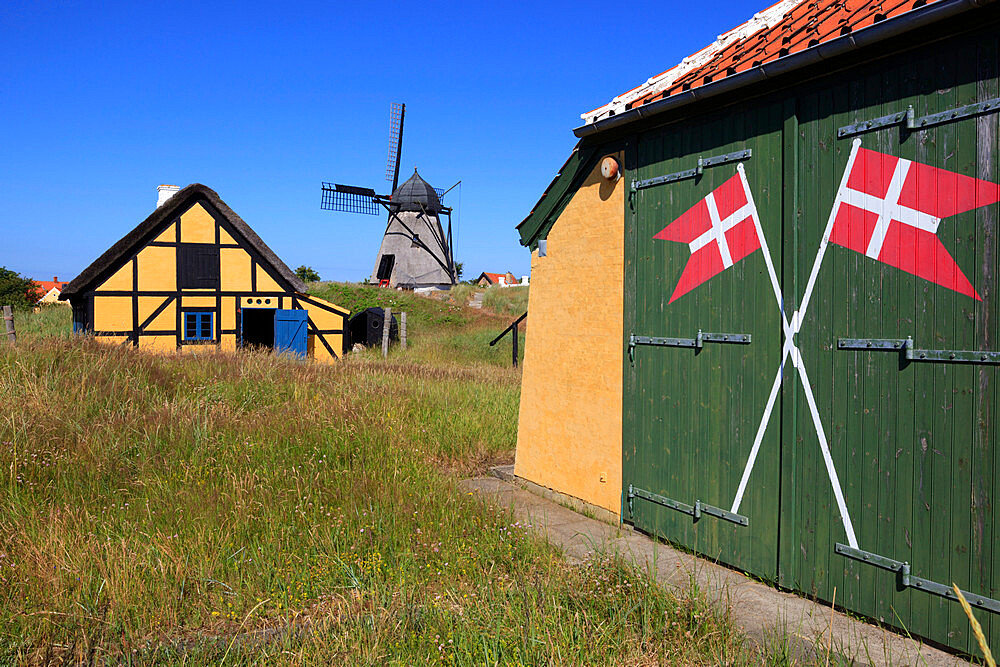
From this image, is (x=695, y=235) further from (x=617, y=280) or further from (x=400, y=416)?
(x=400, y=416)

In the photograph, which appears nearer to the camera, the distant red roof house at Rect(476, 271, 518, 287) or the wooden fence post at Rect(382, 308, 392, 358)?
the wooden fence post at Rect(382, 308, 392, 358)

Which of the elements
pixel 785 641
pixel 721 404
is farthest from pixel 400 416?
pixel 785 641

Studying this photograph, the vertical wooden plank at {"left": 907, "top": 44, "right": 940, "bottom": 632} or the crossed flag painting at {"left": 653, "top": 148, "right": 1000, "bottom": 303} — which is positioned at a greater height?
the crossed flag painting at {"left": 653, "top": 148, "right": 1000, "bottom": 303}

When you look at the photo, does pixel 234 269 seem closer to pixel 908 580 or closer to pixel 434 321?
pixel 434 321

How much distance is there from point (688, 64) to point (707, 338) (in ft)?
7.06

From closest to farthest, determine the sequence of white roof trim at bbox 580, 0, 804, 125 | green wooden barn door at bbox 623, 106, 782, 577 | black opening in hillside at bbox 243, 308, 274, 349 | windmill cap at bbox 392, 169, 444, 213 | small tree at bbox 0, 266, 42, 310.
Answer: green wooden barn door at bbox 623, 106, 782, 577 < white roof trim at bbox 580, 0, 804, 125 < black opening in hillside at bbox 243, 308, 274, 349 < windmill cap at bbox 392, 169, 444, 213 < small tree at bbox 0, 266, 42, 310

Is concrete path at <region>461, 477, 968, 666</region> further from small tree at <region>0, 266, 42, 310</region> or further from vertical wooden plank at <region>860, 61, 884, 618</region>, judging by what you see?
small tree at <region>0, 266, 42, 310</region>

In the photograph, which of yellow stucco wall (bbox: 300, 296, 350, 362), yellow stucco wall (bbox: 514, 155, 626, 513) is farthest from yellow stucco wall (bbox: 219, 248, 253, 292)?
yellow stucco wall (bbox: 514, 155, 626, 513)

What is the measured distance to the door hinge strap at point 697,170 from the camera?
419cm

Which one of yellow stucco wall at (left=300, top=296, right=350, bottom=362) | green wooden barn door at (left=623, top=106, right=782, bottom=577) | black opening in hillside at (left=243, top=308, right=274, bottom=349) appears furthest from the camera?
black opening in hillside at (left=243, top=308, right=274, bottom=349)

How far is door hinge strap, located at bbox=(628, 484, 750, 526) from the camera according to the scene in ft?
13.7

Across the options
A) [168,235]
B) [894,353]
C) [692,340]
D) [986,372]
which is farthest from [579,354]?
[168,235]

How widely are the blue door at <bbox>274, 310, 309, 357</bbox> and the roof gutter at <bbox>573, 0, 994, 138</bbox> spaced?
45.9 feet

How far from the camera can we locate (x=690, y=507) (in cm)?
450
